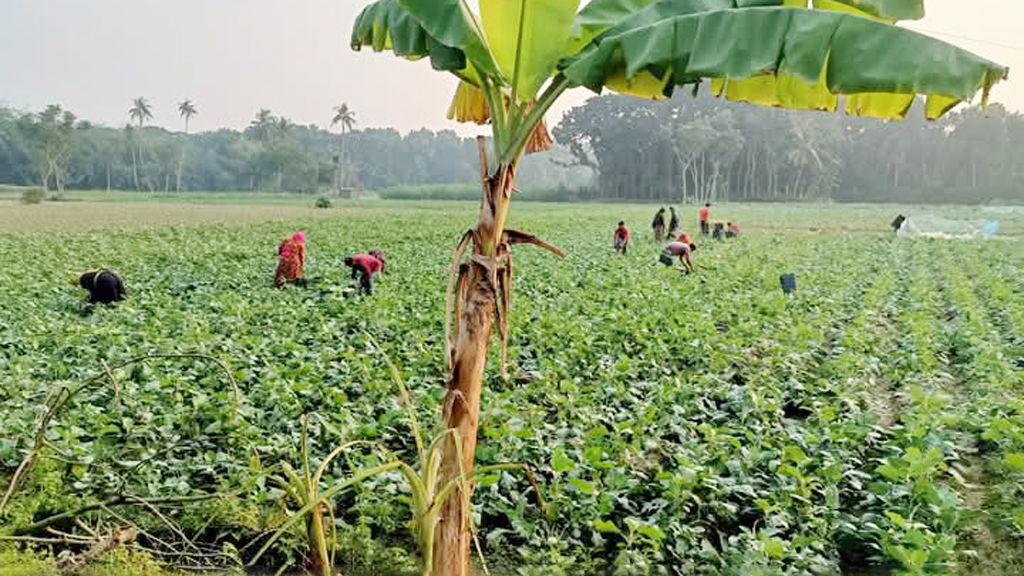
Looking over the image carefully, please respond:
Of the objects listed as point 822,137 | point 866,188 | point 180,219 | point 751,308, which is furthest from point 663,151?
point 751,308

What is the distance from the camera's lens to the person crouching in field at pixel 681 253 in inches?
505

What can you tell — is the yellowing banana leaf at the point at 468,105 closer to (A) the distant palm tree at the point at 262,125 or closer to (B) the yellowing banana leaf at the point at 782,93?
(B) the yellowing banana leaf at the point at 782,93

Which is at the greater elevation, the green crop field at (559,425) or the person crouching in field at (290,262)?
the person crouching in field at (290,262)

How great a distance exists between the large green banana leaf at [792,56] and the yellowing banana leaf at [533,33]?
117 mm

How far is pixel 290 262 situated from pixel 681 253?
6962 millimetres

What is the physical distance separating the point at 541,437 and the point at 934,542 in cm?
224

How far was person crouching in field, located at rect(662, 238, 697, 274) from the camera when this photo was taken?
12836 millimetres

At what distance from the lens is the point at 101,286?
859 cm

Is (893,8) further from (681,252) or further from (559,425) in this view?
(681,252)

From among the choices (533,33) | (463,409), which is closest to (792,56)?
(533,33)

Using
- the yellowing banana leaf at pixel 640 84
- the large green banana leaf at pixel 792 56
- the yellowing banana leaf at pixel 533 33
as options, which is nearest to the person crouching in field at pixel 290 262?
the yellowing banana leaf at pixel 640 84

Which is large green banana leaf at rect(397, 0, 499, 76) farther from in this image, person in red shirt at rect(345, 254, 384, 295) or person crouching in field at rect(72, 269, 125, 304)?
person crouching in field at rect(72, 269, 125, 304)

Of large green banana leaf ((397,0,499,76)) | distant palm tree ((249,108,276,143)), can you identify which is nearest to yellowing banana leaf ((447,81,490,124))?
large green banana leaf ((397,0,499,76))

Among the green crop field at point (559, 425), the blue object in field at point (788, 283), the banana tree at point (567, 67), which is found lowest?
the green crop field at point (559, 425)
